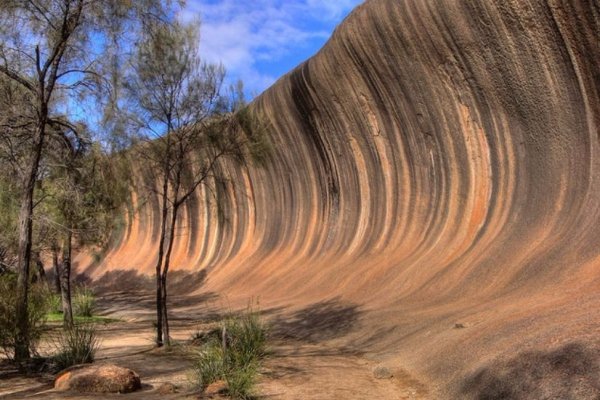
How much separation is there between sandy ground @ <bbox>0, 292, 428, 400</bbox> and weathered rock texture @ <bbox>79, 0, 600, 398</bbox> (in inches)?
21.9

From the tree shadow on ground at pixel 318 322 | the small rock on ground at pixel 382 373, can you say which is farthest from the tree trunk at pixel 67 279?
the small rock on ground at pixel 382 373

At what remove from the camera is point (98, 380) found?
7.45 m

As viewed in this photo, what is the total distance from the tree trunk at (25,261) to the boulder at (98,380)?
154 cm

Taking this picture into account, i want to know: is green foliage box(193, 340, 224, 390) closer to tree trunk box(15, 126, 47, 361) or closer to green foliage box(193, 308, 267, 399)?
green foliage box(193, 308, 267, 399)

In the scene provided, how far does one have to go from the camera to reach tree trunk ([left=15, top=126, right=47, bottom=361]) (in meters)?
9.00

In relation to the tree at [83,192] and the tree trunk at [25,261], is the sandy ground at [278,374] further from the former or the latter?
the tree at [83,192]

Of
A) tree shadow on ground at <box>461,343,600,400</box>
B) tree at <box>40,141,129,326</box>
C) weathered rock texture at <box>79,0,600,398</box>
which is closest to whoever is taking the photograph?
tree shadow on ground at <box>461,343,600,400</box>

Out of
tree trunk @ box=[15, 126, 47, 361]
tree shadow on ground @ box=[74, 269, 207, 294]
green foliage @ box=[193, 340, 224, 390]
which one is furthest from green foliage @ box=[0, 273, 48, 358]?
tree shadow on ground @ box=[74, 269, 207, 294]

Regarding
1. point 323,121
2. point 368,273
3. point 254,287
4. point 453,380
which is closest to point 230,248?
point 254,287

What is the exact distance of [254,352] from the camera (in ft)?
28.3

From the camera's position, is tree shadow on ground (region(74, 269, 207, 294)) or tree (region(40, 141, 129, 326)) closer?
tree (region(40, 141, 129, 326))

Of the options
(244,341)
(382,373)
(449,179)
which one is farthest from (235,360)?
(449,179)

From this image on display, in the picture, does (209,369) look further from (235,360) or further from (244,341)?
(244,341)

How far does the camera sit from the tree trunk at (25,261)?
9000mm
